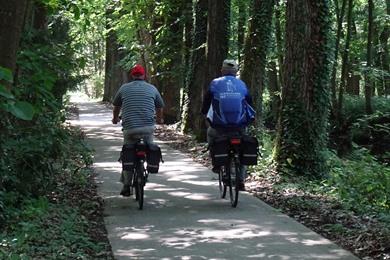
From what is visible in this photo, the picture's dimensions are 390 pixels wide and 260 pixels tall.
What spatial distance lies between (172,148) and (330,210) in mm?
8659

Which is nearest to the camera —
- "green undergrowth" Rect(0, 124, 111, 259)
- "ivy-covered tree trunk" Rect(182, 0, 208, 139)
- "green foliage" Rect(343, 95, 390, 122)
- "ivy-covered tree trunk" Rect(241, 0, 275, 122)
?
"green undergrowth" Rect(0, 124, 111, 259)

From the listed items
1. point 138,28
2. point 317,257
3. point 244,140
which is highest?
point 138,28

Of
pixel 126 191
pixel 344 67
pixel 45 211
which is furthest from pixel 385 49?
pixel 45 211

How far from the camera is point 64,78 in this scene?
43.5 feet

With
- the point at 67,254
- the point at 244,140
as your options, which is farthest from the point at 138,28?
the point at 67,254

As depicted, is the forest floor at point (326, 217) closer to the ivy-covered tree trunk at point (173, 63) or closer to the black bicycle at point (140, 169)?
the black bicycle at point (140, 169)

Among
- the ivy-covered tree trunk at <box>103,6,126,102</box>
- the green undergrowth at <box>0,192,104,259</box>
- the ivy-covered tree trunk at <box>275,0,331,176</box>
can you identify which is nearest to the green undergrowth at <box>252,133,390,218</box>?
the ivy-covered tree trunk at <box>275,0,331,176</box>

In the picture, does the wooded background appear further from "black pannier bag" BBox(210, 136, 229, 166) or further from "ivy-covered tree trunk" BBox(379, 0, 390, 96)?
"black pannier bag" BBox(210, 136, 229, 166)

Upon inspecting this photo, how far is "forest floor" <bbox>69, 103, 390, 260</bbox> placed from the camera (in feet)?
21.6

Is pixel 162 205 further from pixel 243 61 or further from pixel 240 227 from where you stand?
pixel 243 61

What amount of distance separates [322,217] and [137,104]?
315cm

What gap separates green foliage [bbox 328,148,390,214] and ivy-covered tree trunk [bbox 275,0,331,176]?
64 cm

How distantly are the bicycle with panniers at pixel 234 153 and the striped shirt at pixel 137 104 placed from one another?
3.52 feet

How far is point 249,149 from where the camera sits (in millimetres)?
8781
